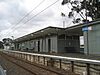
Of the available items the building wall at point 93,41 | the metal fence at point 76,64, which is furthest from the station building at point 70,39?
the metal fence at point 76,64

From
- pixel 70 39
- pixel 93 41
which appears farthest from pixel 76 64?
pixel 70 39

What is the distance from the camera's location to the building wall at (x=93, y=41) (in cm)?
2291

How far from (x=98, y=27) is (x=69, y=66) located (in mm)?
9671

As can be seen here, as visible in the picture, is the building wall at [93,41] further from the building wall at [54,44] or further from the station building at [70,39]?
the building wall at [54,44]

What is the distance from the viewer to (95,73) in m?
10.9

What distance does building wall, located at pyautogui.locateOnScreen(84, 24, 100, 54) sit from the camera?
75.2 ft

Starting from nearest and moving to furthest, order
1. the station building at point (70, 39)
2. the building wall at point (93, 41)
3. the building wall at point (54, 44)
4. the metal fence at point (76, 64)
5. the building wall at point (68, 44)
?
the metal fence at point (76, 64), the building wall at point (93, 41), the station building at point (70, 39), the building wall at point (54, 44), the building wall at point (68, 44)

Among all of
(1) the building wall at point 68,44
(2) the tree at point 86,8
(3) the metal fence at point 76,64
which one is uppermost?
(2) the tree at point 86,8

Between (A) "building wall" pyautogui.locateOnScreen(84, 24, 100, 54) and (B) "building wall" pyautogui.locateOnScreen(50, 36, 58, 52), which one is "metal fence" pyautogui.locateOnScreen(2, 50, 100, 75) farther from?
(B) "building wall" pyautogui.locateOnScreen(50, 36, 58, 52)

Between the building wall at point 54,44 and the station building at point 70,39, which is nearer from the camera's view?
the station building at point 70,39

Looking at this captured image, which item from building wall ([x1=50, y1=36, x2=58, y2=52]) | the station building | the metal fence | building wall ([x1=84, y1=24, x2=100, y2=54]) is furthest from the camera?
building wall ([x1=50, y1=36, x2=58, y2=52])

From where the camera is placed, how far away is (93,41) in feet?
78.4

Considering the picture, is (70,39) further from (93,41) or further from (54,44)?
(93,41)

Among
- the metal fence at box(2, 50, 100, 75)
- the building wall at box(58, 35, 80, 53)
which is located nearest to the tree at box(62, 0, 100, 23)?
the building wall at box(58, 35, 80, 53)
